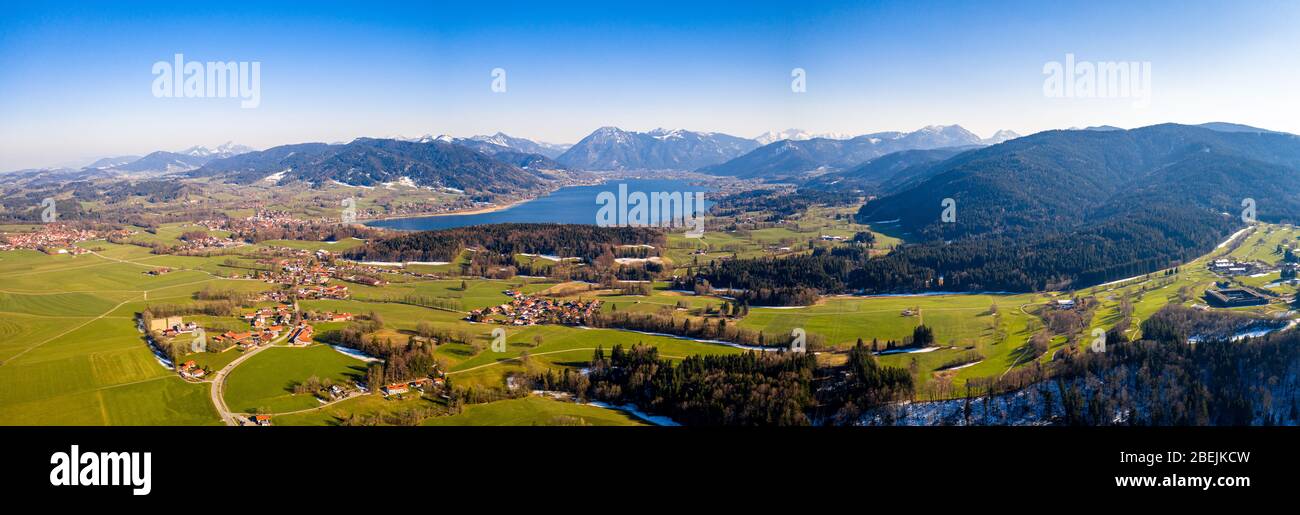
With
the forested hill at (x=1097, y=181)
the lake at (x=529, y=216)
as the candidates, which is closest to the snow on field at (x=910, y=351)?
the forested hill at (x=1097, y=181)

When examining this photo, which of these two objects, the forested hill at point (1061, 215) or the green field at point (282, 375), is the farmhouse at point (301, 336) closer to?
the green field at point (282, 375)

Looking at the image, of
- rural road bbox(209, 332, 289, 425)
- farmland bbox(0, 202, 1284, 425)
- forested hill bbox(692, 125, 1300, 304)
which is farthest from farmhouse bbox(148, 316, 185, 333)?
forested hill bbox(692, 125, 1300, 304)

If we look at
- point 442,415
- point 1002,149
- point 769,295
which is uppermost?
point 1002,149

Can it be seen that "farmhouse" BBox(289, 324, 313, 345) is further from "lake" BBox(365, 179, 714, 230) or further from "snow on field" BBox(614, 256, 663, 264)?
"lake" BBox(365, 179, 714, 230)

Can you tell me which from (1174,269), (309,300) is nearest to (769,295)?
(1174,269)

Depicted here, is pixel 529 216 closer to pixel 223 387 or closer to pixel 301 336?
pixel 301 336
